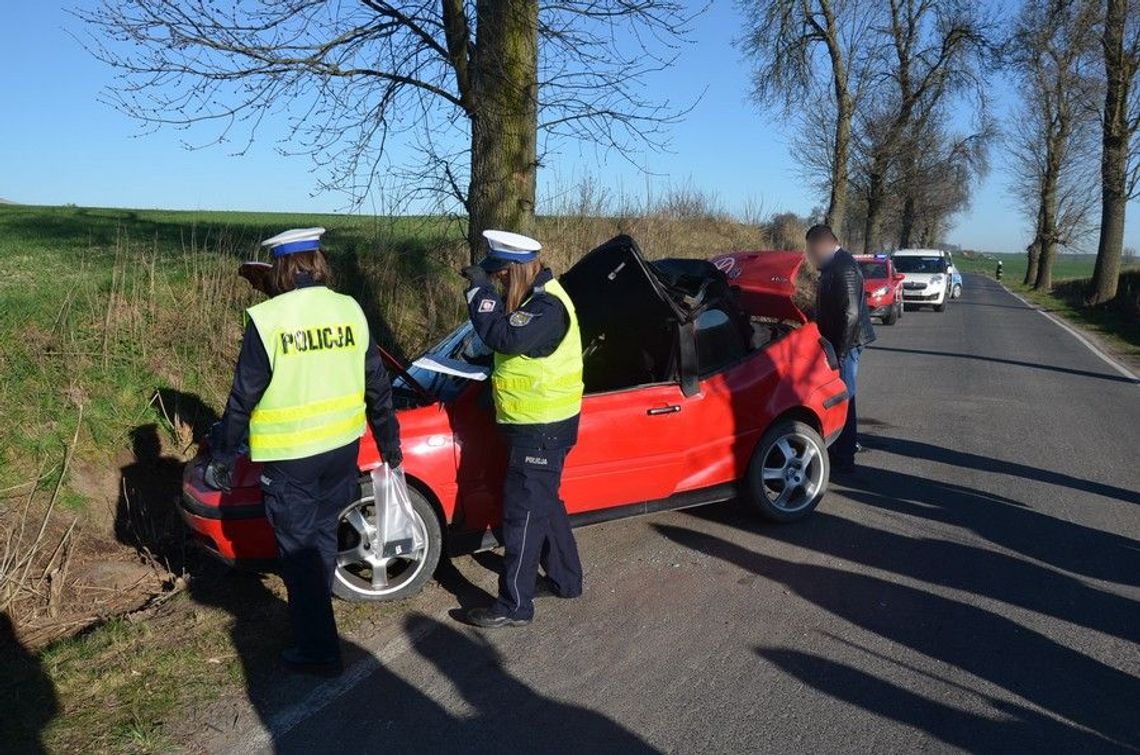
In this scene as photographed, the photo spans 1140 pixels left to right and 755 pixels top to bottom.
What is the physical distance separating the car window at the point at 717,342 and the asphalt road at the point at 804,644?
1.07m

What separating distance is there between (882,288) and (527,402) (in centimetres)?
1902

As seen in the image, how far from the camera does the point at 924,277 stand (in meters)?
27.4

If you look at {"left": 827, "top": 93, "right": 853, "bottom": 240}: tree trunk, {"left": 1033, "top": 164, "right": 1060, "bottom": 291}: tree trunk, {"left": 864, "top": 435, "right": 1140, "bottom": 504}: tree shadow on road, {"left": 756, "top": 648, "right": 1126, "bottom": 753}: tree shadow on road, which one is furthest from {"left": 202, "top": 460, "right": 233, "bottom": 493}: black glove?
{"left": 1033, "top": 164, "right": 1060, "bottom": 291}: tree trunk

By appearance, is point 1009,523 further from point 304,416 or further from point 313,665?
point 304,416

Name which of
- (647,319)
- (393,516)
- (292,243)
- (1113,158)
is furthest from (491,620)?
(1113,158)

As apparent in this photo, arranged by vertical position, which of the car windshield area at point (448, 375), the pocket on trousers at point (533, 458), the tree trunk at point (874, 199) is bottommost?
the pocket on trousers at point (533, 458)

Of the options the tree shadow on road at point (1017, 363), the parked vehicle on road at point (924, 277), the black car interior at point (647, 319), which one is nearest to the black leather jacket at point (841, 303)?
the black car interior at point (647, 319)

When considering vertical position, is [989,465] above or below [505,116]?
below

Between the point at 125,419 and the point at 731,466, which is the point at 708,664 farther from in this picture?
the point at 125,419

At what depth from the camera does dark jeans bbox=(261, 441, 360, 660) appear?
150 inches

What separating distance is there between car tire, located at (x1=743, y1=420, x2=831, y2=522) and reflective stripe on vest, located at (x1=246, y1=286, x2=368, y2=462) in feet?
9.42

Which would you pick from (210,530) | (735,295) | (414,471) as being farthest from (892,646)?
(210,530)

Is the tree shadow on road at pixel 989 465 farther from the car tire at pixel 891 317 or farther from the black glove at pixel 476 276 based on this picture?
the car tire at pixel 891 317

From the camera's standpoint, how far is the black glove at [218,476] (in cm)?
396
